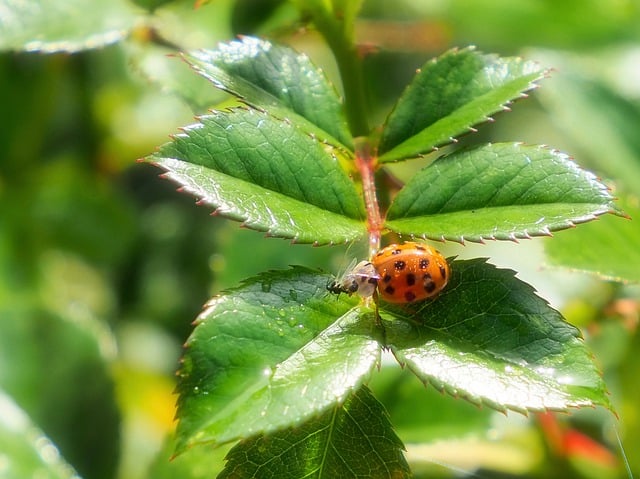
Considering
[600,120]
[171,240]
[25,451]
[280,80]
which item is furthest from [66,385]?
[600,120]

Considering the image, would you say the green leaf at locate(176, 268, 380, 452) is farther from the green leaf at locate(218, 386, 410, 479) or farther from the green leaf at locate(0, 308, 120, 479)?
the green leaf at locate(0, 308, 120, 479)

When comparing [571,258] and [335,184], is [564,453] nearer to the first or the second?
[571,258]

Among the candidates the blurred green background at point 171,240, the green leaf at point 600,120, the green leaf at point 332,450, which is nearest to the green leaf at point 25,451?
the blurred green background at point 171,240

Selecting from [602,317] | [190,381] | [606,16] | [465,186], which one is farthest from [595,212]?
[606,16]

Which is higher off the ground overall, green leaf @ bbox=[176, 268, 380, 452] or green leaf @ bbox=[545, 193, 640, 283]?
green leaf @ bbox=[176, 268, 380, 452]

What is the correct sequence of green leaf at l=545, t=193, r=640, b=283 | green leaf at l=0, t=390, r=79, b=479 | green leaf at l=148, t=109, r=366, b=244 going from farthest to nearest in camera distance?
green leaf at l=0, t=390, r=79, b=479
green leaf at l=545, t=193, r=640, b=283
green leaf at l=148, t=109, r=366, b=244

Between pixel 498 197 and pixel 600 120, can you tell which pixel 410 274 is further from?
pixel 600 120

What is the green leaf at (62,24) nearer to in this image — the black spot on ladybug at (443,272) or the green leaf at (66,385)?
the green leaf at (66,385)

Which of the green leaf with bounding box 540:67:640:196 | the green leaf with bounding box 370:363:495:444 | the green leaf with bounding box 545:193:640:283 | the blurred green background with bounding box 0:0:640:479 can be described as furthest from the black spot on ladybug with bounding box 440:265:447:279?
the green leaf with bounding box 540:67:640:196
